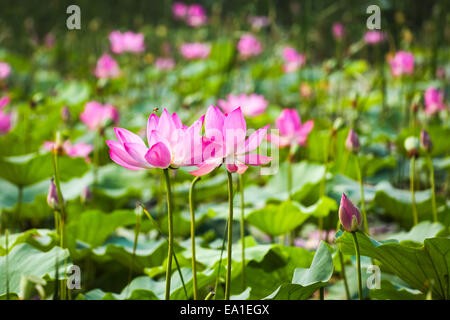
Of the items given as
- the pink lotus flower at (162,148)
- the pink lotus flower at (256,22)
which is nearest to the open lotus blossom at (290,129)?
the pink lotus flower at (162,148)

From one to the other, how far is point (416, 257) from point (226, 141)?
12.8 inches

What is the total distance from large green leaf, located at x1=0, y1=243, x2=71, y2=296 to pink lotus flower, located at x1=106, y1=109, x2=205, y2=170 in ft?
0.79

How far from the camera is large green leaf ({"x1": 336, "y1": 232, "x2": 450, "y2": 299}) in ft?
2.28

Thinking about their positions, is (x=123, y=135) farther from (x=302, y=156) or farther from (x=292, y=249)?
(x=302, y=156)

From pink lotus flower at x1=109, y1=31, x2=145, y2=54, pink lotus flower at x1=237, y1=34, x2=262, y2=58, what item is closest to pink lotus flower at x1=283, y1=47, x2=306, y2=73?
pink lotus flower at x1=237, y1=34, x2=262, y2=58

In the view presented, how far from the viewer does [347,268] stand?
3.74ft

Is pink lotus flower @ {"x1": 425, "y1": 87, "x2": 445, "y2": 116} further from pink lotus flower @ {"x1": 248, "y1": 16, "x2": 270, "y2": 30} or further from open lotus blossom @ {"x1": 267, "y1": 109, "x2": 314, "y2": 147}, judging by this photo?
pink lotus flower @ {"x1": 248, "y1": 16, "x2": 270, "y2": 30}

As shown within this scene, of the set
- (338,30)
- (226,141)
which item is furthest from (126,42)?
(226,141)

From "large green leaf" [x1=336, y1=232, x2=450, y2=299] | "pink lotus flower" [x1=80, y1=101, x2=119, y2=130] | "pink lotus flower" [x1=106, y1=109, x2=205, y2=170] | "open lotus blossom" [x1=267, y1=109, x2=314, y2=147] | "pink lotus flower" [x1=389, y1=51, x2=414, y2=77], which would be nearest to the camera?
"pink lotus flower" [x1=106, y1=109, x2=205, y2=170]

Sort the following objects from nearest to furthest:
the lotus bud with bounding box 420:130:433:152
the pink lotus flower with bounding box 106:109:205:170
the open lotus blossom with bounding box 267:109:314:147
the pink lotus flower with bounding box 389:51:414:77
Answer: the pink lotus flower with bounding box 106:109:205:170, the lotus bud with bounding box 420:130:433:152, the open lotus blossom with bounding box 267:109:314:147, the pink lotus flower with bounding box 389:51:414:77

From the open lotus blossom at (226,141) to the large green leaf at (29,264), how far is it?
0.30 meters

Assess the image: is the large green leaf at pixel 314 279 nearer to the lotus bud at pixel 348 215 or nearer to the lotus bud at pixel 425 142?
the lotus bud at pixel 348 215

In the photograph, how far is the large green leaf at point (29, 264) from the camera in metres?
0.78
